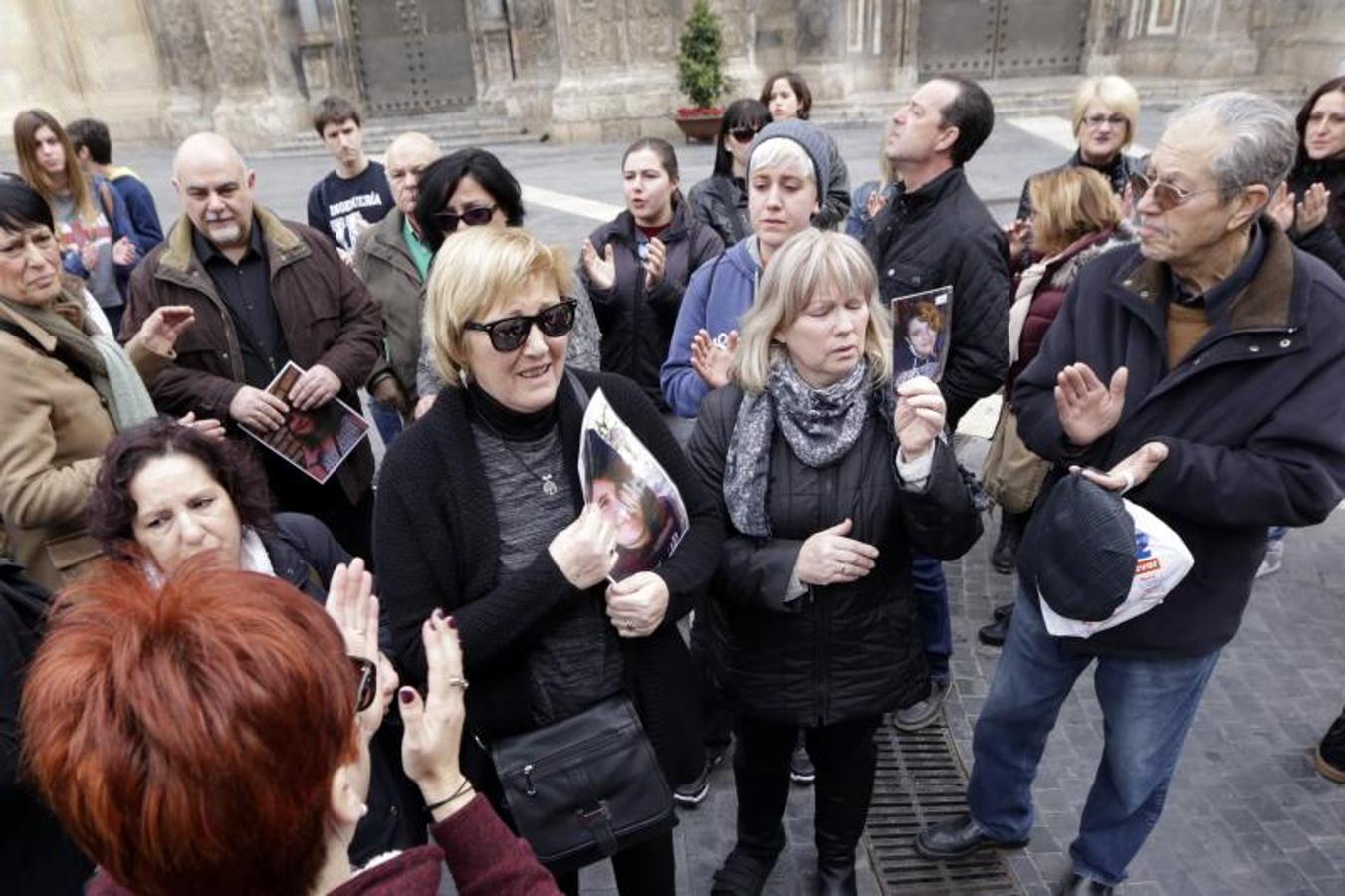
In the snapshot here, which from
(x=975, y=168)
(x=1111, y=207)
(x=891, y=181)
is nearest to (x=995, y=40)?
(x=975, y=168)

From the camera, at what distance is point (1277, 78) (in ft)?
44.7

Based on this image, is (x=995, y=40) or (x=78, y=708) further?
(x=995, y=40)

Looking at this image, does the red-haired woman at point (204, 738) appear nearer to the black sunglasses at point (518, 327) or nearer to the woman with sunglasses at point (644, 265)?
the black sunglasses at point (518, 327)

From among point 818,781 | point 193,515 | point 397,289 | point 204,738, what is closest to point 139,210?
point 397,289

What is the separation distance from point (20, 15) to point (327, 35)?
5326mm

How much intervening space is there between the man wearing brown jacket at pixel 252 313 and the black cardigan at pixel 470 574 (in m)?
1.59

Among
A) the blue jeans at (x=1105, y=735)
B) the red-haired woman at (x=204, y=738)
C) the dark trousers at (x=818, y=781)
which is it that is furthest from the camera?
the dark trousers at (x=818, y=781)

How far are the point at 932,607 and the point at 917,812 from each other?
0.74 metres

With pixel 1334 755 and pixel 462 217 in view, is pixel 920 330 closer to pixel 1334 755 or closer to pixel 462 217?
pixel 462 217

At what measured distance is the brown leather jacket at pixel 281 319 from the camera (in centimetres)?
330

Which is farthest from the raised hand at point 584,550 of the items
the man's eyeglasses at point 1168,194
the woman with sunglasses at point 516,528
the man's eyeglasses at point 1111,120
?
the man's eyeglasses at point 1111,120

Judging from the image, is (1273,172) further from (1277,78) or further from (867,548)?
(1277,78)

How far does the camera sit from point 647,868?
2381mm

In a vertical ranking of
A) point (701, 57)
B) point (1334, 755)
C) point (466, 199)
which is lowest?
point (1334, 755)
